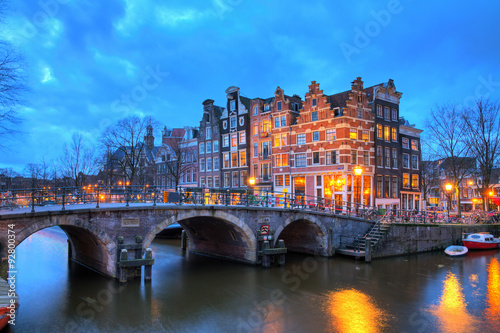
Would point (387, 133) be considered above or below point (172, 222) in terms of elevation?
above

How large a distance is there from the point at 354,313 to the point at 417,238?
17722 mm

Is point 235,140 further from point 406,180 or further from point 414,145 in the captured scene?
point 414,145

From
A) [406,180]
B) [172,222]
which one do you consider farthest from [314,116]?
[172,222]

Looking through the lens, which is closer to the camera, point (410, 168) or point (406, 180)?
point (406, 180)

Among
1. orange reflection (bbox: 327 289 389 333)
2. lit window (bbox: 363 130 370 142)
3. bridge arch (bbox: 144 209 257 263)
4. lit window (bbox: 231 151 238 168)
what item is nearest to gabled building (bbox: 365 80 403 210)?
lit window (bbox: 363 130 370 142)

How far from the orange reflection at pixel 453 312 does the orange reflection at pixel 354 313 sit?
2.23 meters

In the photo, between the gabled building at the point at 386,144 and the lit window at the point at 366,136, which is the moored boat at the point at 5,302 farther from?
the gabled building at the point at 386,144

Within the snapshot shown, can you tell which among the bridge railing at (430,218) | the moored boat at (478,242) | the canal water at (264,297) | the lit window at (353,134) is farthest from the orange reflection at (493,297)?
the lit window at (353,134)

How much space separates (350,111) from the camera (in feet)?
119

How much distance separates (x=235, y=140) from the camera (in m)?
47.5

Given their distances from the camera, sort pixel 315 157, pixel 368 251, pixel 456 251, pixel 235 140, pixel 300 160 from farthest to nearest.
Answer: pixel 235 140 < pixel 300 160 < pixel 315 157 < pixel 456 251 < pixel 368 251

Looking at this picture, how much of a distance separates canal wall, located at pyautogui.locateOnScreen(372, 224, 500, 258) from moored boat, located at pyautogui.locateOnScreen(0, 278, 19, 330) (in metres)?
22.5

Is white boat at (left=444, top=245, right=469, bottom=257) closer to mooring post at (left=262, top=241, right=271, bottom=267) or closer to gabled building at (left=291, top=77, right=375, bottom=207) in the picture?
gabled building at (left=291, top=77, right=375, bottom=207)

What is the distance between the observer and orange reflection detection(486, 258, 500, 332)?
46.6 ft
